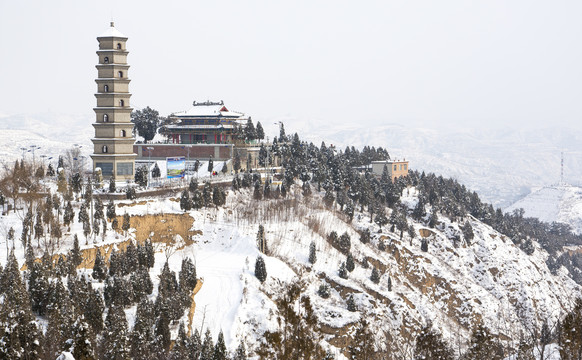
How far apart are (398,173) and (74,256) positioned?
58.1 metres

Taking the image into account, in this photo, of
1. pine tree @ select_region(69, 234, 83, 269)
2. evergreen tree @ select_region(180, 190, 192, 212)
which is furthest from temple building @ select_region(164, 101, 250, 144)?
pine tree @ select_region(69, 234, 83, 269)

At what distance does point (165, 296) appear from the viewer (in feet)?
134

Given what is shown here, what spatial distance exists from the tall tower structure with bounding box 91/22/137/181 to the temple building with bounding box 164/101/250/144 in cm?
1914

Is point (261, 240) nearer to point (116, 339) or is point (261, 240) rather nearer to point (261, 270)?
point (261, 270)

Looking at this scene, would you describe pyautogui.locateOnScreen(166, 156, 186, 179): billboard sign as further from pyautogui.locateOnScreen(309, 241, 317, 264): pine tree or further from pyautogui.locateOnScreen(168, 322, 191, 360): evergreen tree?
pyautogui.locateOnScreen(168, 322, 191, 360): evergreen tree

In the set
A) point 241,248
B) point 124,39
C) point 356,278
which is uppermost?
point 124,39

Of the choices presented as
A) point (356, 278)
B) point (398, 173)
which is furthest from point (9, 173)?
point (398, 173)

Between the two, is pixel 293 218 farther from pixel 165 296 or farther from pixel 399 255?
pixel 165 296

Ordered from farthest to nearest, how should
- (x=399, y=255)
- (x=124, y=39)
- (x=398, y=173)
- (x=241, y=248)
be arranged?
(x=398, y=173), (x=399, y=255), (x=124, y=39), (x=241, y=248)

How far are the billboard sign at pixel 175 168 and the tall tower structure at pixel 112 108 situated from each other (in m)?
7.16

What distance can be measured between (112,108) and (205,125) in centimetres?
2171

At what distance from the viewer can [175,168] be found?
70.9 m

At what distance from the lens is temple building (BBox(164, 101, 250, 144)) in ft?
267

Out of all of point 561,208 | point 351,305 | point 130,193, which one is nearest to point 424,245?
point 351,305
